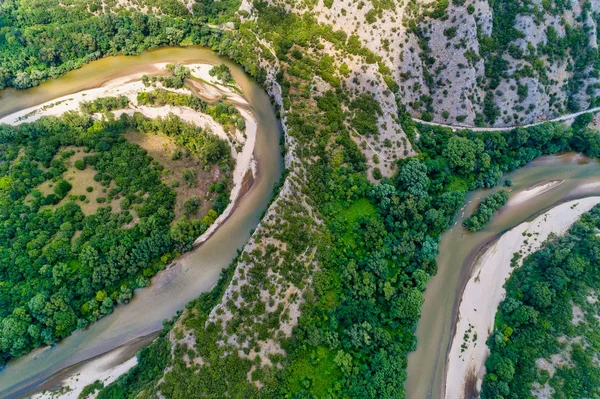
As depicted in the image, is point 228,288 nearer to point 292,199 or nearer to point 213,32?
point 292,199

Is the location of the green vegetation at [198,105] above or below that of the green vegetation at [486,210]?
below

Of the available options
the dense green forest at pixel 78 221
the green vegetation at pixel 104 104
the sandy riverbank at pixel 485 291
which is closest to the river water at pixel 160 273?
the dense green forest at pixel 78 221

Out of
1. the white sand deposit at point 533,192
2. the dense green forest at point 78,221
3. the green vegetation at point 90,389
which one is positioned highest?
the white sand deposit at point 533,192

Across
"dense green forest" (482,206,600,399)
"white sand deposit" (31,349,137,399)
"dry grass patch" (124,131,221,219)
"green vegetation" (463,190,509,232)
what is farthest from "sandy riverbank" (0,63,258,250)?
"dense green forest" (482,206,600,399)

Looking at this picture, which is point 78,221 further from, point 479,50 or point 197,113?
point 479,50

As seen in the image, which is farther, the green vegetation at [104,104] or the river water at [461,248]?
the green vegetation at [104,104]

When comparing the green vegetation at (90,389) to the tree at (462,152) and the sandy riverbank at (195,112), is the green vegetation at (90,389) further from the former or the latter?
the tree at (462,152)

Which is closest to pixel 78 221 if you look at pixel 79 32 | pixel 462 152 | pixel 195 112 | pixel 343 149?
pixel 195 112
